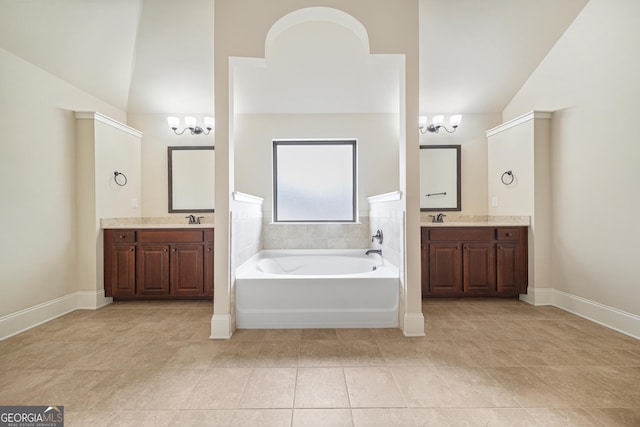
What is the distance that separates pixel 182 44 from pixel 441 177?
354 centimetres

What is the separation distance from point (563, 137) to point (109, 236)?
493 centimetres

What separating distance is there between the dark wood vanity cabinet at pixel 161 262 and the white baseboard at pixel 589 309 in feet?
11.7

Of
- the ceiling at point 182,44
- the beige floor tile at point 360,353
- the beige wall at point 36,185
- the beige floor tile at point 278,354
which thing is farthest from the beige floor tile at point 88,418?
the ceiling at point 182,44

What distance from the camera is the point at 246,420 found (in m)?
1.51

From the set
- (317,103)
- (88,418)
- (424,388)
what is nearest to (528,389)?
(424,388)

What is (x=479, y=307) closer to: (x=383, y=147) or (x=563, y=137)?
(x=563, y=137)

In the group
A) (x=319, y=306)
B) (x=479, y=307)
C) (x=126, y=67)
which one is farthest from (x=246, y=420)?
(x=126, y=67)

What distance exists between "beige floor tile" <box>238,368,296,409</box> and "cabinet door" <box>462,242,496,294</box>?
2.43m

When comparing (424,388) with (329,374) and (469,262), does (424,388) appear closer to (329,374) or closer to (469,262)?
(329,374)

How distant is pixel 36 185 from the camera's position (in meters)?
2.83

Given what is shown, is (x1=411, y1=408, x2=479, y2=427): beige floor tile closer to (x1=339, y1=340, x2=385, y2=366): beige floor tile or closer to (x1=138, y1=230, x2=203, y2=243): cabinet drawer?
(x1=339, y1=340, x2=385, y2=366): beige floor tile

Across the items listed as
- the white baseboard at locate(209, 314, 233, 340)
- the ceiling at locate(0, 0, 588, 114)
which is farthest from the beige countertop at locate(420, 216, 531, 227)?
the white baseboard at locate(209, 314, 233, 340)

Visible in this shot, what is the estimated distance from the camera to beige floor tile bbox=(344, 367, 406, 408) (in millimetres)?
1648

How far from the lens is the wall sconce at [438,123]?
163 inches
